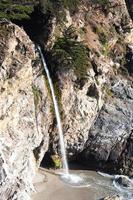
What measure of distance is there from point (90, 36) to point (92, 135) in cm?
756

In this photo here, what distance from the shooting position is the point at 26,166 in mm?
25984

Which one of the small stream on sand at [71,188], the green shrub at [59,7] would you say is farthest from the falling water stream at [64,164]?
the green shrub at [59,7]

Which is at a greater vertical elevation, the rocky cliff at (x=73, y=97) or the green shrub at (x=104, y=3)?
the green shrub at (x=104, y=3)

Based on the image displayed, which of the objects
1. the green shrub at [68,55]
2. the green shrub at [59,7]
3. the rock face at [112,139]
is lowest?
the rock face at [112,139]

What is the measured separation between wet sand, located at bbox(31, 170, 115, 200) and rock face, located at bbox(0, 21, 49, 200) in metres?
1.06

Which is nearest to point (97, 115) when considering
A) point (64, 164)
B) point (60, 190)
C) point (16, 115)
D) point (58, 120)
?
point (58, 120)

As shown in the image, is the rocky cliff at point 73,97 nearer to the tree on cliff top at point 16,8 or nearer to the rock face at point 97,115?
the rock face at point 97,115

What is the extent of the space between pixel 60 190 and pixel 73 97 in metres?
6.69

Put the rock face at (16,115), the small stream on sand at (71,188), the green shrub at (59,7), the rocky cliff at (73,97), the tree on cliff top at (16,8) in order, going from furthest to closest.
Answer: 1. the green shrub at (59,7)
2. the small stream on sand at (71,188)
3. the tree on cliff top at (16,8)
4. the rocky cliff at (73,97)
5. the rock face at (16,115)

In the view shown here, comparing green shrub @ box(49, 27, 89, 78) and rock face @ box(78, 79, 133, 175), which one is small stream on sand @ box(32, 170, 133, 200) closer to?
rock face @ box(78, 79, 133, 175)

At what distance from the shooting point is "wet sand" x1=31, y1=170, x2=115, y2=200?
2694 centimetres

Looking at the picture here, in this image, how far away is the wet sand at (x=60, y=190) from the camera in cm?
2694

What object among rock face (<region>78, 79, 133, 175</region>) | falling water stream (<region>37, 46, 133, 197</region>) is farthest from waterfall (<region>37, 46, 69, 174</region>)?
rock face (<region>78, 79, 133, 175</region>)

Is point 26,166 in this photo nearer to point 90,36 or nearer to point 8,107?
point 8,107
